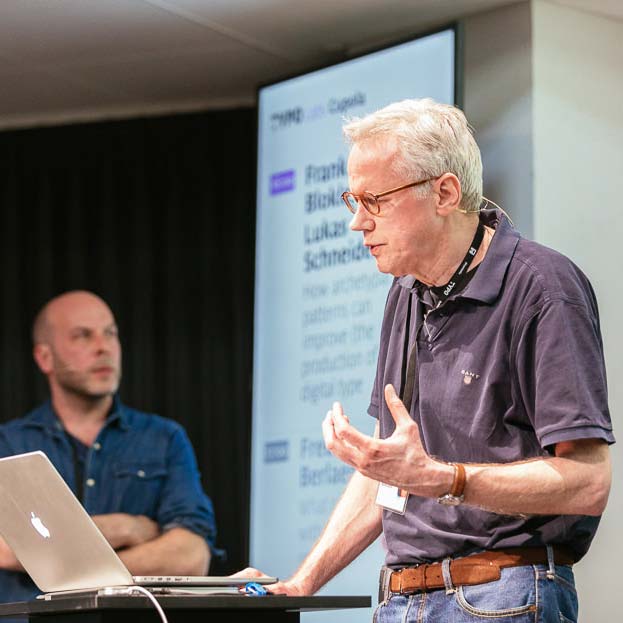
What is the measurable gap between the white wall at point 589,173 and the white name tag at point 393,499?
227 centimetres

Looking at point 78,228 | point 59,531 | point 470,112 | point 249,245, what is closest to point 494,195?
point 470,112

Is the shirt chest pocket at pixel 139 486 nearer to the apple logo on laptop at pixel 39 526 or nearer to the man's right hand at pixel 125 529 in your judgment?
the man's right hand at pixel 125 529

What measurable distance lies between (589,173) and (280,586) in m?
2.75

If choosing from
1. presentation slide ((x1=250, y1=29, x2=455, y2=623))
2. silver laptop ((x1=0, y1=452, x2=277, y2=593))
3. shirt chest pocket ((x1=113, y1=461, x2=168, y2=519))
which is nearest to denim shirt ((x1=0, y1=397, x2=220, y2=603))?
shirt chest pocket ((x1=113, y1=461, x2=168, y2=519))

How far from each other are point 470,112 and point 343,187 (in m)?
0.56

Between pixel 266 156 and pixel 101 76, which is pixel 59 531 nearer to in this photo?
pixel 266 156

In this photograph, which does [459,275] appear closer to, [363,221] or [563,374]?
[363,221]

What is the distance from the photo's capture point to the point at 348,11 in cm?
474

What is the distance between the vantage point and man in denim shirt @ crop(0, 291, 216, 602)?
4.27 m

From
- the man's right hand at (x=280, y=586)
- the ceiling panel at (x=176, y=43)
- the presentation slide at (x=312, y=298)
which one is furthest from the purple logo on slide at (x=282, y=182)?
the man's right hand at (x=280, y=586)

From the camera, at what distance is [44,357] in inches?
194

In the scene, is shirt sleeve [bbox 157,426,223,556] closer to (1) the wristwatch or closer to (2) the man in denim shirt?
(2) the man in denim shirt

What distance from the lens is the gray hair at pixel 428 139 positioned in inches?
87.2

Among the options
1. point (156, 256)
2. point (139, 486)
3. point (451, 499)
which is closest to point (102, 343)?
point (139, 486)
